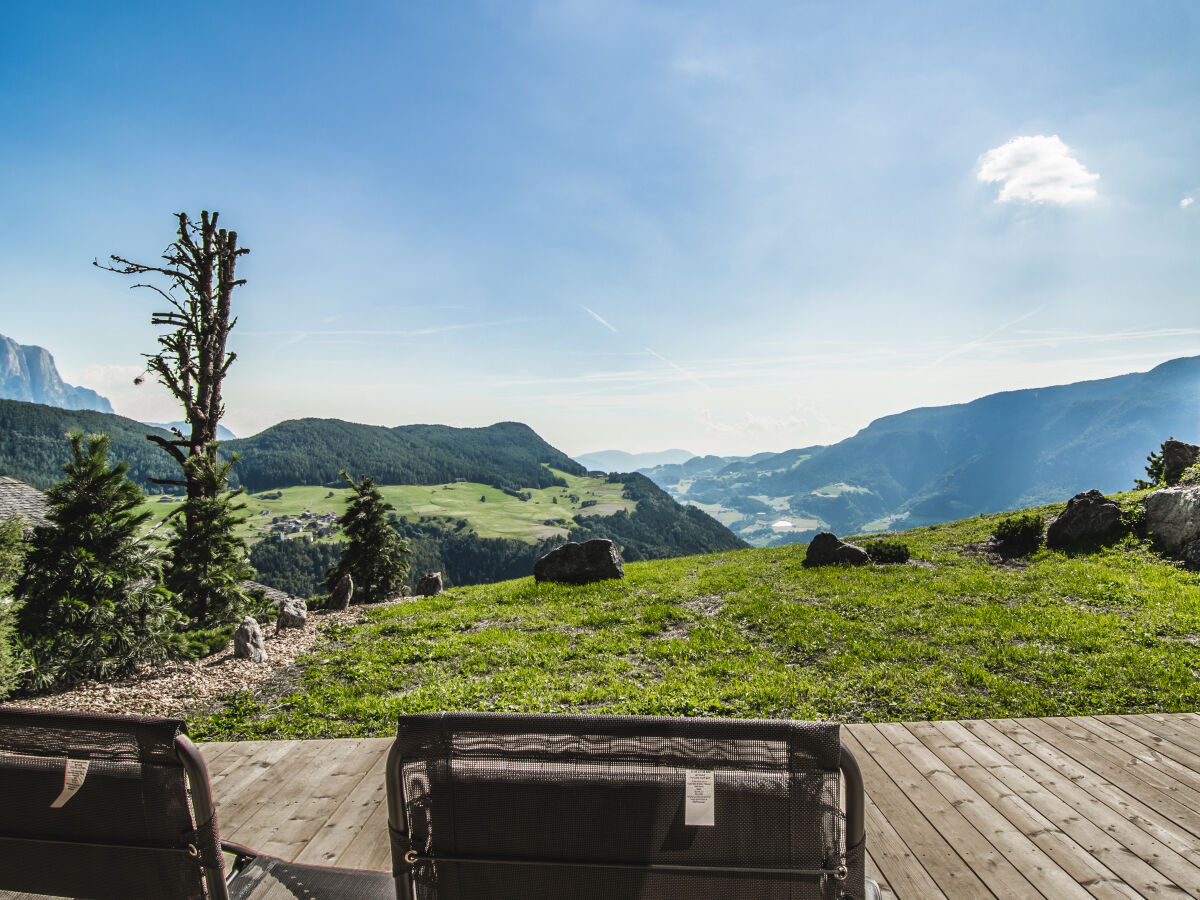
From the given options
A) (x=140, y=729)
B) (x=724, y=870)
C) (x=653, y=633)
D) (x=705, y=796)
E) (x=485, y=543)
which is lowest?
(x=485, y=543)

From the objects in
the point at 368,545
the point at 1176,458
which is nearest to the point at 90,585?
the point at 368,545

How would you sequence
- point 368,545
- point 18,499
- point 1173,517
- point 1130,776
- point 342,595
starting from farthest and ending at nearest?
point 368,545, point 18,499, point 342,595, point 1173,517, point 1130,776

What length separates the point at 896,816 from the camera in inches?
163

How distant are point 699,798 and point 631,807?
0.76ft

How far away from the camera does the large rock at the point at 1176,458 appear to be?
54.7ft

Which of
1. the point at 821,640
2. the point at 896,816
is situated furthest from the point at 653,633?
the point at 896,816

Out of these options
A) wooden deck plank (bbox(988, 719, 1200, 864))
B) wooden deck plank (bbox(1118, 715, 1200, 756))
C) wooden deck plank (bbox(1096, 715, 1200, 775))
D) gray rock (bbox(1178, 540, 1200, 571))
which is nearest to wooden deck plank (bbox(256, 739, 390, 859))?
wooden deck plank (bbox(988, 719, 1200, 864))

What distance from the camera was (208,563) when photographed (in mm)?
11656

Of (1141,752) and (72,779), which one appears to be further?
(1141,752)

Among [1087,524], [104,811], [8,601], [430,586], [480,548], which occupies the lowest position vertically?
[480,548]

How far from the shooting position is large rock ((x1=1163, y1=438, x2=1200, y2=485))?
16672mm

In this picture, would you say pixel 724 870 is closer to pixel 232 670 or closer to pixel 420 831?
pixel 420 831

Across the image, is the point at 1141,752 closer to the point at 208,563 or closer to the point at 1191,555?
the point at 1191,555

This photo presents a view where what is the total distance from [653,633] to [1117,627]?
7.34m
